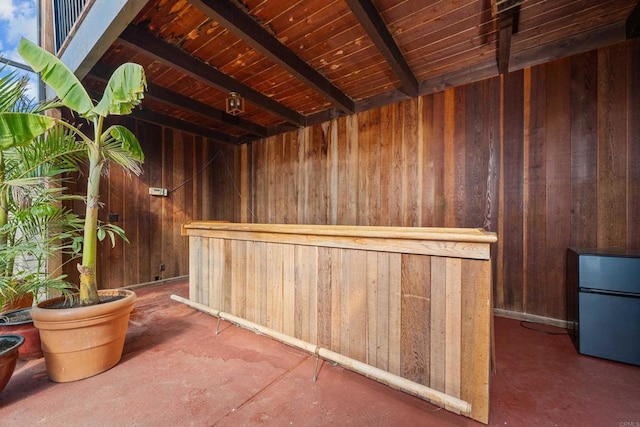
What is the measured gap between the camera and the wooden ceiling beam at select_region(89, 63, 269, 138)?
8.32ft

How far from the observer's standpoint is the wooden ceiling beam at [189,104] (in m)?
2.53

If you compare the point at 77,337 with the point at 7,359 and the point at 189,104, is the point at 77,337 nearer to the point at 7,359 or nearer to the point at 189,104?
the point at 7,359

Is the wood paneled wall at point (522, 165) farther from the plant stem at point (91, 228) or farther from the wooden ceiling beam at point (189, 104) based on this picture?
the plant stem at point (91, 228)

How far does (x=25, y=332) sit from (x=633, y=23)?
515 centimetres

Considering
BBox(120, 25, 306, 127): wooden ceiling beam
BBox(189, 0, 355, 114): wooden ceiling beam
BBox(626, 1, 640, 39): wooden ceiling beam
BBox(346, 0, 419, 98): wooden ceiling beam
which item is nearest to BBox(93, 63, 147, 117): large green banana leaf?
BBox(189, 0, 355, 114): wooden ceiling beam

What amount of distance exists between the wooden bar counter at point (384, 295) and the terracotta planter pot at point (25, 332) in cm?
139

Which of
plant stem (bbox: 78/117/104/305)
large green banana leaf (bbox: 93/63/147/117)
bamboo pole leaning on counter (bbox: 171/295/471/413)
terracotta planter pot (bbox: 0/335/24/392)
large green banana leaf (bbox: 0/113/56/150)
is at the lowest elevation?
bamboo pole leaning on counter (bbox: 171/295/471/413)

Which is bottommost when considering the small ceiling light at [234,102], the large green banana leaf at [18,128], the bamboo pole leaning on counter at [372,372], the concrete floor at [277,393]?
the concrete floor at [277,393]

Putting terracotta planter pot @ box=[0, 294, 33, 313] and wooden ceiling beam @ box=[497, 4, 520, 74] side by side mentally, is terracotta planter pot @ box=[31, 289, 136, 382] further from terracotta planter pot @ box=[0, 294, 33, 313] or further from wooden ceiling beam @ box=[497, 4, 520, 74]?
wooden ceiling beam @ box=[497, 4, 520, 74]

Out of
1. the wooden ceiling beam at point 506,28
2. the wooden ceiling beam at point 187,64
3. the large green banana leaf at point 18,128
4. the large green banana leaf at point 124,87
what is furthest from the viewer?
the wooden ceiling beam at point 187,64

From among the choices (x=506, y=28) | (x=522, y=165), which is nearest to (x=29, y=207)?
(x=506, y=28)

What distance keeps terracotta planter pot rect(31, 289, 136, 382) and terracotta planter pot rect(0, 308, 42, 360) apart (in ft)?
1.00

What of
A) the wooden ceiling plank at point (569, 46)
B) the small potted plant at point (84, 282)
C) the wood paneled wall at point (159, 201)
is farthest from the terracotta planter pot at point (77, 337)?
the wooden ceiling plank at point (569, 46)

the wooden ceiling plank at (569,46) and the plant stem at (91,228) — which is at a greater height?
the wooden ceiling plank at (569,46)
